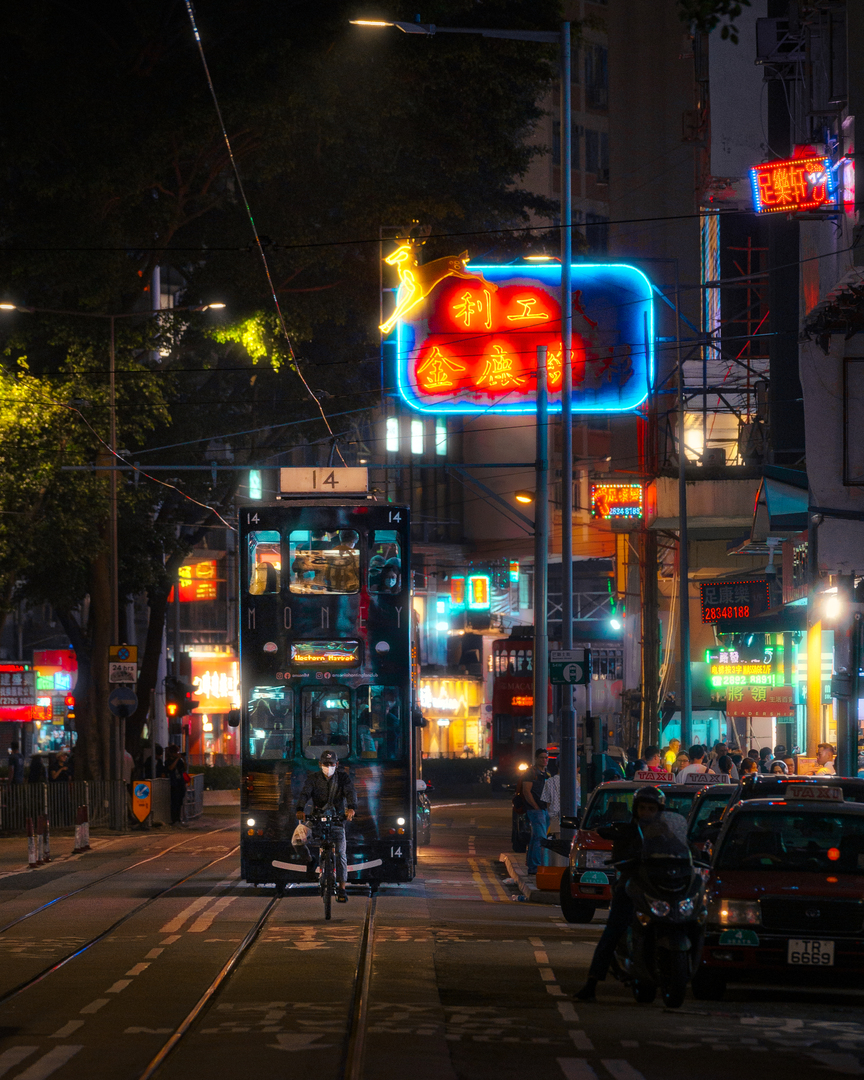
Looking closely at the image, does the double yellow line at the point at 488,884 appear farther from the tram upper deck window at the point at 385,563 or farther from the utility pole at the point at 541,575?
the tram upper deck window at the point at 385,563

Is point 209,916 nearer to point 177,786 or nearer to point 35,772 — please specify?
point 177,786

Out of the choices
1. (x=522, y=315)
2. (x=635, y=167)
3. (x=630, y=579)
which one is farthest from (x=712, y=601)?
(x=635, y=167)

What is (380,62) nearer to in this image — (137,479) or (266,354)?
(266,354)

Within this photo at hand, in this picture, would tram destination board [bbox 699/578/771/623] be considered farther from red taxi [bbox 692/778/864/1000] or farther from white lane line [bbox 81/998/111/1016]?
white lane line [bbox 81/998/111/1016]

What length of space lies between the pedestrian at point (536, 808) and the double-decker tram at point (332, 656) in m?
2.81

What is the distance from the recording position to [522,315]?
4425 centimetres

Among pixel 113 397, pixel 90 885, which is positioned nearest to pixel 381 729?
pixel 90 885

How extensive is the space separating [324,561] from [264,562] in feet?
2.51

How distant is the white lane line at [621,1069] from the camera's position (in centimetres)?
968

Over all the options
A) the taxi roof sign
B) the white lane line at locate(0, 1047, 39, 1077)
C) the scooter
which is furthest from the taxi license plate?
the white lane line at locate(0, 1047, 39, 1077)

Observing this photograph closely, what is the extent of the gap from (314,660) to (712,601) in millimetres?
18335

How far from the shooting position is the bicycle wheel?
1862 cm

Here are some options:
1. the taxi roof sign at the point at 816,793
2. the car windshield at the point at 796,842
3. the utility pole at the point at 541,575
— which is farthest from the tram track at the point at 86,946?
the taxi roof sign at the point at 816,793

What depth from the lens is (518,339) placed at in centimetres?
4409
